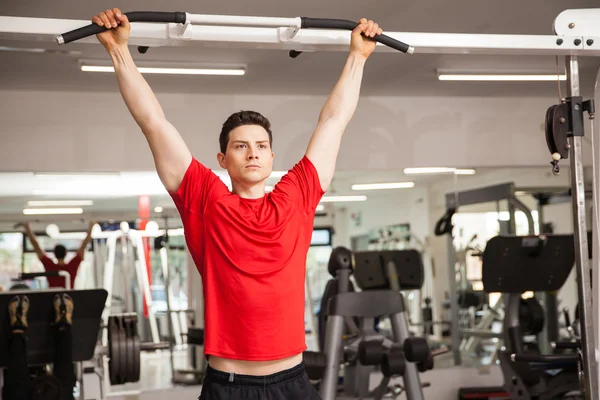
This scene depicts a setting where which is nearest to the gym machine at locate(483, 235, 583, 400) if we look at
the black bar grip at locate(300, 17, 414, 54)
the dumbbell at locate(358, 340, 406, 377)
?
the dumbbell at locate(358, 340, 406, 377)

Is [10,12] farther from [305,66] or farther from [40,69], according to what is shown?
[305,66]

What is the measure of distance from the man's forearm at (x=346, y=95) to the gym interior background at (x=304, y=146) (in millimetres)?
2809

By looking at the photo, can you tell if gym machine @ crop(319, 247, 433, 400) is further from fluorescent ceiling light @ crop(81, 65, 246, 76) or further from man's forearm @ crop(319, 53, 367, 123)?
man's forearm @ crop(319, 53, 367, 123)

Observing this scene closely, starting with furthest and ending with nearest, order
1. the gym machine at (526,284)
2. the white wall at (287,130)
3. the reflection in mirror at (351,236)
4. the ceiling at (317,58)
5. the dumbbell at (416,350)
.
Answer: the reflection in mirror at (351,236)
the white wall at (287,130)
the gym machine at (526,284)
the dumbbell at (416,350)
the ceiling at (317,58)

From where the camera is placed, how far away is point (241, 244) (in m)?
2.17

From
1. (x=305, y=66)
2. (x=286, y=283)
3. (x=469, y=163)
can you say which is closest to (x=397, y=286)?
(x=469, y=163)

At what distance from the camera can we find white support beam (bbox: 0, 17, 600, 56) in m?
2.37

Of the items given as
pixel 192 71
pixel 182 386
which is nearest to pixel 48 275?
pixel 182 386

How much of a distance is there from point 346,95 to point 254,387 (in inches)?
38.7

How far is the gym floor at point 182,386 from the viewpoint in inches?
249

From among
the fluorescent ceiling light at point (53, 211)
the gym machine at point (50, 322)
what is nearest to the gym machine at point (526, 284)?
the gym machine at point (50, 322)

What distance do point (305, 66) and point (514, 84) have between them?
210cm

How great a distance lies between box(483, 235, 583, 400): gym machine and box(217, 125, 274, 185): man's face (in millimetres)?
3292

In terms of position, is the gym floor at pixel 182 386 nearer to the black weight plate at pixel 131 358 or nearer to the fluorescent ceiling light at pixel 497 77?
the black weight plate at pixel 131 358
